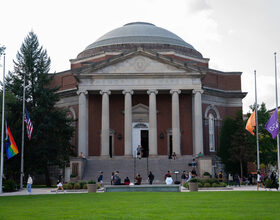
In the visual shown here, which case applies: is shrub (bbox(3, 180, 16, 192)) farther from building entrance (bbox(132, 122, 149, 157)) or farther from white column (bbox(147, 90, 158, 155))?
building entrance (bbox(132, 122, 149, 157))

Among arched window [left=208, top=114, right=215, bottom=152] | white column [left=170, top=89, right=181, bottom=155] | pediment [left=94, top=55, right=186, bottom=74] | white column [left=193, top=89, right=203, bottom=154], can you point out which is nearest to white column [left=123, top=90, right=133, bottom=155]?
pediment [left=94, top=55, right=186, bottom=74]

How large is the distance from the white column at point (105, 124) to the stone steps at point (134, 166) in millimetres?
1238

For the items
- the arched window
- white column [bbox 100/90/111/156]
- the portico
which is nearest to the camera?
white column [bbox 100/90/111/156]

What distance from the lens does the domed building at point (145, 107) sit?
153 ft

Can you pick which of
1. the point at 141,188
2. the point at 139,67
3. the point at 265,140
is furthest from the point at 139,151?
the point at 265,140

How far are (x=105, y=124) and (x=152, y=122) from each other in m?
5.28

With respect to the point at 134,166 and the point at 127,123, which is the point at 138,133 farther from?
the point at 134,166

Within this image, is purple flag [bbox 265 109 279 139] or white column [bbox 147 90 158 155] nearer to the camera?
purple flag [bbox 265 109 279 139]

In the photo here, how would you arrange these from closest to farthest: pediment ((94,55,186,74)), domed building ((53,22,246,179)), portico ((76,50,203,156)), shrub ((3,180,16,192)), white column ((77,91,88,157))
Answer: shrub ((3,180,16,192)) → domed building ((53,22,246,179)) → white column ((77,91,88,157)) → portico ((76,50,203,156)) → pediment ((94,55,186,74))

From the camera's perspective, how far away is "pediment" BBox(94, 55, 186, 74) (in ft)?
161

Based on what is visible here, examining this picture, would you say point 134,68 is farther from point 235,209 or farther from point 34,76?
point 235,209

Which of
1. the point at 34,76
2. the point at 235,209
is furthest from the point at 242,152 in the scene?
the point at 235,209

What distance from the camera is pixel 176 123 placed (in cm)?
4797

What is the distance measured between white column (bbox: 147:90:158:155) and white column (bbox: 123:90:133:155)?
226cm
